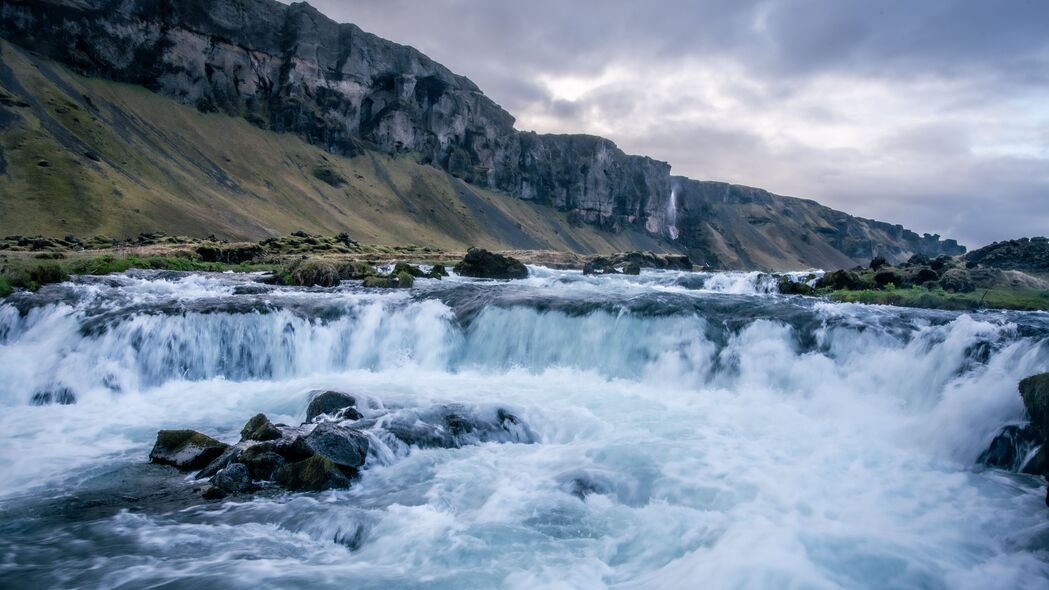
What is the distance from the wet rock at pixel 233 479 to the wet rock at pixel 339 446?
1067mm

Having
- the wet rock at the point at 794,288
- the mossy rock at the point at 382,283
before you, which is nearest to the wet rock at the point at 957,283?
the wet rock at the point at 794,288

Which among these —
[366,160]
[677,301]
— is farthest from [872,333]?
[366,160]

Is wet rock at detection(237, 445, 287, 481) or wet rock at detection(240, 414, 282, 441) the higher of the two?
wet rock at detection(240, 414, 282, 441)

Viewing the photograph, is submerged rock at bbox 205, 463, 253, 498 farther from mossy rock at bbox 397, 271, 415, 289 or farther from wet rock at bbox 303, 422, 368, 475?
mossy rock at bbox 397, 271, 415, 289

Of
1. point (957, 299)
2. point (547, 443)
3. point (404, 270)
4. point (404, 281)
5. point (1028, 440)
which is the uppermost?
point (957, 299)

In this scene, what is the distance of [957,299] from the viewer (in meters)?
25.0

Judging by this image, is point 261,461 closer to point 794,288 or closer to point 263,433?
point 263,433

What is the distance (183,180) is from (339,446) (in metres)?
91.4

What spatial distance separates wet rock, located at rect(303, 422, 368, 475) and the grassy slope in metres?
65.6

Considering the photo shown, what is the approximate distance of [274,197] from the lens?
103438mm

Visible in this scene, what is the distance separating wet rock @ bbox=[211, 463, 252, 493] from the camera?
905 centimetres

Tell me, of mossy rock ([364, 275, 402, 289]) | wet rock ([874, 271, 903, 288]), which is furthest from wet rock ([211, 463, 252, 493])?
wet rock ([874, 271, 903, 288])

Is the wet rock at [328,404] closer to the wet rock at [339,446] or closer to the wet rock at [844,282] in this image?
the wet rock at [339,446]

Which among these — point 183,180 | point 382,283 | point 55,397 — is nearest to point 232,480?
point 55,397
